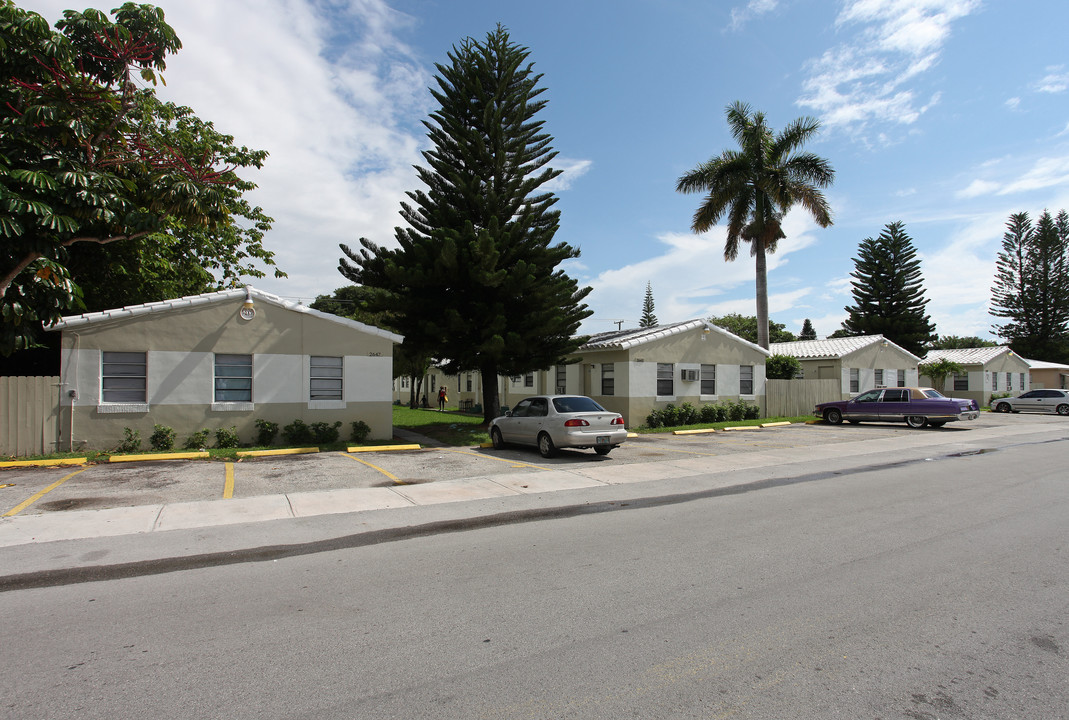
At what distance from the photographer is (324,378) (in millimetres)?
16297

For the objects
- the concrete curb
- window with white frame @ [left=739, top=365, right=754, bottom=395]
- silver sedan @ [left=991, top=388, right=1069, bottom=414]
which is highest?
window with white frame @ [left=739, top=365, right=754, bottom=395]

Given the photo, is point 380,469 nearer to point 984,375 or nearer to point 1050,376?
point 984,375

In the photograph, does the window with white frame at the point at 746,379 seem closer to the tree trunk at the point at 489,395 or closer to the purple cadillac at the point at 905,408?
the purple cadillac at the point at 905,408

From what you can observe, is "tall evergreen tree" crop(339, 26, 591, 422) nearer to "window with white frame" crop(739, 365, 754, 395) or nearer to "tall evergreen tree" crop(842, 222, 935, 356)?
"window with white frame" crop(739, 365, 754, 395)

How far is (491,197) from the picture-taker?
63.7 feet

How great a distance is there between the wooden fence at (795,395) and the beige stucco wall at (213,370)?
18.1m

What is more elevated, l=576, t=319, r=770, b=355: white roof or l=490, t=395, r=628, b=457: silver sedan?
l=576, t=319, r=770, b=355: white roof

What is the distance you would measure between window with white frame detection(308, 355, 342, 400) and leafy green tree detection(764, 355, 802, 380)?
71.3 feet

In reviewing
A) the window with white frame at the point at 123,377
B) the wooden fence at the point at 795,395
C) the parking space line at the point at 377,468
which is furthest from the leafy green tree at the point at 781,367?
the window with white frame at the point at 123,377

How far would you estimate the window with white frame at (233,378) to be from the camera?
49.5 feet

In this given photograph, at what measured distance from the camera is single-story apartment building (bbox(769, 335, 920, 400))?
31266mm

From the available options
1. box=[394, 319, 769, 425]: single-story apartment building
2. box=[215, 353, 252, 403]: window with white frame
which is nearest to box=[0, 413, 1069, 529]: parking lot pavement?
box=[215, 353, 252, 403]: window with white frame

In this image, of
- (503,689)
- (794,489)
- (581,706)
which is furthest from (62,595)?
(794,489)

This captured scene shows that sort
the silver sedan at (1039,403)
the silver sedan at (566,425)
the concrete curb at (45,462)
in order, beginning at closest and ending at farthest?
the concrete curb at (45,462)
the silver sedan at (566,425)
the silver sedan at (1039,403)
